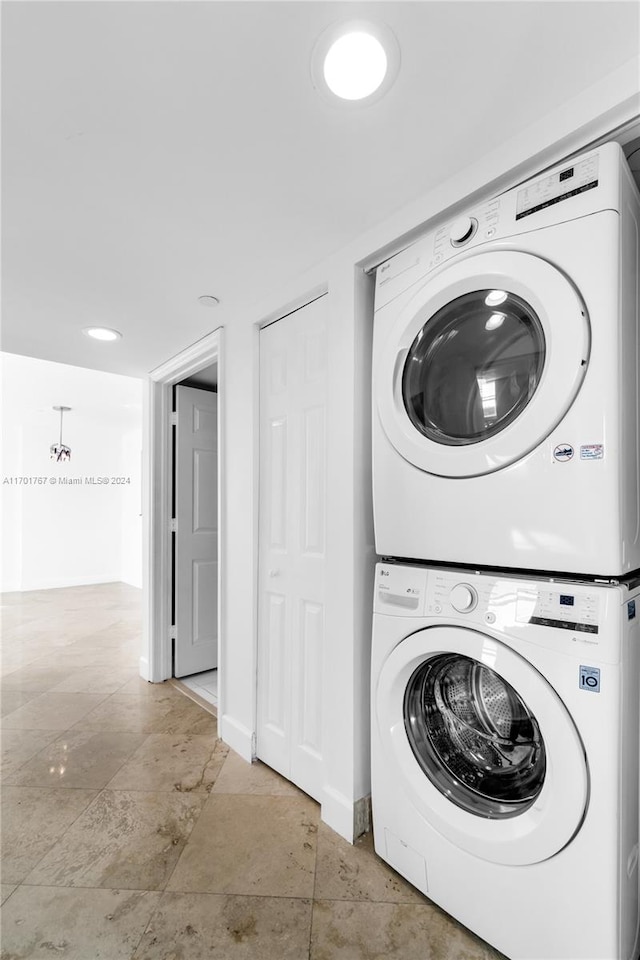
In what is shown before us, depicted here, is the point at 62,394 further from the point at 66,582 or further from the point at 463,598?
the point at 463,598

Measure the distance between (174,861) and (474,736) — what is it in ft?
3.77

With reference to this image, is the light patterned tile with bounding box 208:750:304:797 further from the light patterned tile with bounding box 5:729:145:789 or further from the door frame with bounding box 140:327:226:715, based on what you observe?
the door frame with bounding box 140:327:226:715

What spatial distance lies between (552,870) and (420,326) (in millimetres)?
1499

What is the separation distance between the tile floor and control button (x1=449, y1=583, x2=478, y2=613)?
94cm

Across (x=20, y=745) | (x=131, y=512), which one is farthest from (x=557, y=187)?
(x=131, y=512)

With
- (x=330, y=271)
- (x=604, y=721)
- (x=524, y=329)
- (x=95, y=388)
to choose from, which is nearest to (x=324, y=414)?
(x=330, y=271)

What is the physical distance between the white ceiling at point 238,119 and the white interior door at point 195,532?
1.58 meters

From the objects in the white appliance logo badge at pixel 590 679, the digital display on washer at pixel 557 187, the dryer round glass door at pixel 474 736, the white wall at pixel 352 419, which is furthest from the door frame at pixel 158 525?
the white appliance logo badge at pixel 590 679

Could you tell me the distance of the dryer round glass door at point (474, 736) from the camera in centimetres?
129

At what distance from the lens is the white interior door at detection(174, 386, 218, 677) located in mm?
3432

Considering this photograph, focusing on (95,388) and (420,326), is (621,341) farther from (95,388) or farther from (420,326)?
(95,388)

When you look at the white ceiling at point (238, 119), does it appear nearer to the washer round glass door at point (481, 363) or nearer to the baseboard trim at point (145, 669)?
the washer round glass door at point (481, 363)

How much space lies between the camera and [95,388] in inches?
200

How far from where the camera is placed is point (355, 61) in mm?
1067
